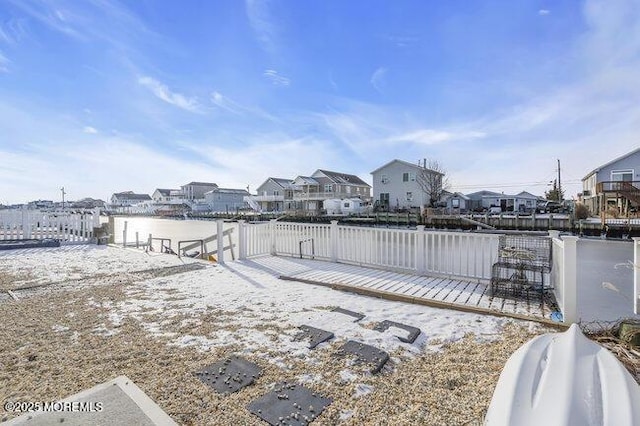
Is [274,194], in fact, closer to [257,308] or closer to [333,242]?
[333,242]

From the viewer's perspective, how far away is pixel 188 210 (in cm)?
6319

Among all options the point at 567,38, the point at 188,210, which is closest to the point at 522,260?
the point at 567,38

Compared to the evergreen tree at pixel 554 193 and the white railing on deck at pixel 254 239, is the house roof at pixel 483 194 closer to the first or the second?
the evergreen tree at pixel 554 193

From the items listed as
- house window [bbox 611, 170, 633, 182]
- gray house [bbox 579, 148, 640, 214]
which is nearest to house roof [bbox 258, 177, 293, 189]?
gray house [bbox 579, 148, 640, 214]

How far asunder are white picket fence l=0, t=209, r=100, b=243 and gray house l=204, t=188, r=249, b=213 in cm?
5271

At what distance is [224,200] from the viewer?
66.5 meters

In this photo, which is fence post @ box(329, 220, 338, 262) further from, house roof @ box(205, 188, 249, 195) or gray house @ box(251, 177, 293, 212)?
house roof @ box(205, 188, 249, 195)

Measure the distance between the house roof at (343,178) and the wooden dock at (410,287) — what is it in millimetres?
39093

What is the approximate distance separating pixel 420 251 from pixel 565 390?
15.6 ft

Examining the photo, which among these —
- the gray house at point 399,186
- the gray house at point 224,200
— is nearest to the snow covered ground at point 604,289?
the gray house at point 399,186

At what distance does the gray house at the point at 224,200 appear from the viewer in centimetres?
6506

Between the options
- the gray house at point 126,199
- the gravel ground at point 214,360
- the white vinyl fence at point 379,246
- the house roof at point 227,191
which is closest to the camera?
the gravel ground at point 214,360

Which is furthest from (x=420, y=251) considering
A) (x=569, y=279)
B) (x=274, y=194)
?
(x=274, y=194)

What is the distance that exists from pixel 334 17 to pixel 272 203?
44740 mm
